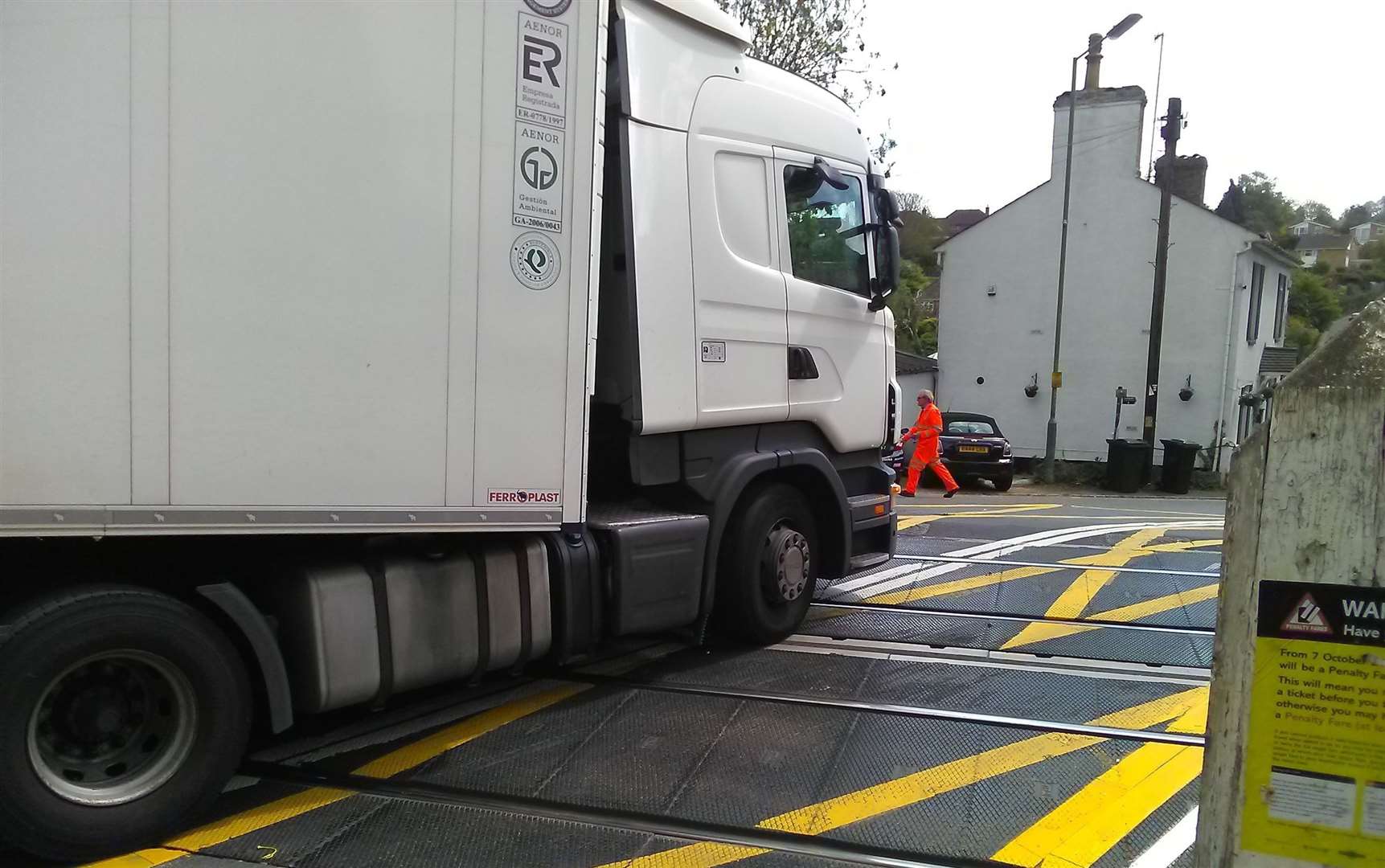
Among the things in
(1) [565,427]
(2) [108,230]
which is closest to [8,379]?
(2) [108,230]

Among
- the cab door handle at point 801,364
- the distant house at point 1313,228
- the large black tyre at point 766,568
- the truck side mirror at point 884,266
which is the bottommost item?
the large black tyre at point 766,568

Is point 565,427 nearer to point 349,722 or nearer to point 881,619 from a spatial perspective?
point 349,722

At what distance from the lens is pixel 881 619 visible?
20.5ft

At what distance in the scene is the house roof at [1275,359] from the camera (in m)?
27.7

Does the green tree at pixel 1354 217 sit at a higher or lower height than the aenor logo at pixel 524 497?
higher

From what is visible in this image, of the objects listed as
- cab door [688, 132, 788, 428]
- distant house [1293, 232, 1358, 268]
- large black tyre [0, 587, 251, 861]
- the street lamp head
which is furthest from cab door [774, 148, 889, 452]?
distant house [1293, 232, 1358, 268]

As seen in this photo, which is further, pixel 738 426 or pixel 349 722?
pixel 738 426

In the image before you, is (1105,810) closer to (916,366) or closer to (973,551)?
(973,551)

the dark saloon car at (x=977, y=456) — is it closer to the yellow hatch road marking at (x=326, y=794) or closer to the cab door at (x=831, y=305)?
the cab door at (x=831, y=305)

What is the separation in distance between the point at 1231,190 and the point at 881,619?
39298 mm

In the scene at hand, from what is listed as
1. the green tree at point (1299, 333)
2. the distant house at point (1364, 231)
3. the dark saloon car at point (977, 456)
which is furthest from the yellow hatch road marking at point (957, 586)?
the distant house at point (1364, 231)

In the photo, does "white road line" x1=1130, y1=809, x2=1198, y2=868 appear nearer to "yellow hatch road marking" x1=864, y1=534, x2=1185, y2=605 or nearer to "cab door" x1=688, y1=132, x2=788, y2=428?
"cab door" x1=688, y1=132, x2=788, y2=428

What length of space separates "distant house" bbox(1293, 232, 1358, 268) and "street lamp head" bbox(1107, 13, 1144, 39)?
163 feet

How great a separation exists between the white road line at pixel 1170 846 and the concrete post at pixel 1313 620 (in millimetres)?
1295
